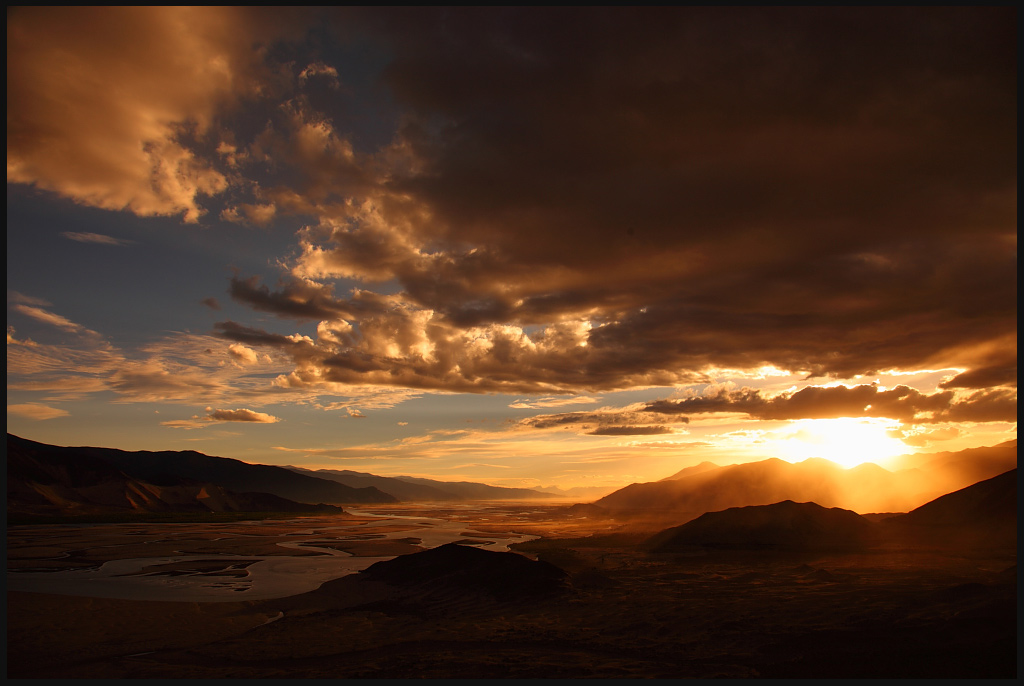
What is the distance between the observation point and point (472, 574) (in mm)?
28609

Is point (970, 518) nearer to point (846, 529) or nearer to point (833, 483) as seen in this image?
point (846, 529)

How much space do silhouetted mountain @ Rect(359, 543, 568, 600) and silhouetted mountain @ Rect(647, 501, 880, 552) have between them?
20.0 meters

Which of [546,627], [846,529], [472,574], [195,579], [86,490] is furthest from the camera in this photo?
[86,490]

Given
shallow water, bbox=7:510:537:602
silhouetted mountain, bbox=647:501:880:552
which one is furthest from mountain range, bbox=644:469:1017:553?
shallow water, bbox=7:510:537:602

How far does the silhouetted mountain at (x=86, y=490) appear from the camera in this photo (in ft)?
333

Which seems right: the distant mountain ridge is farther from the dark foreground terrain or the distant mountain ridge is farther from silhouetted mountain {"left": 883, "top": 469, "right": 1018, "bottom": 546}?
the dark foreground terrain

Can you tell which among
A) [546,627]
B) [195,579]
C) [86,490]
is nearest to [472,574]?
[546,627]

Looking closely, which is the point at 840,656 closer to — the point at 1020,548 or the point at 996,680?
the point at 996,680

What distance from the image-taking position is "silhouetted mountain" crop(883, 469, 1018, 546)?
45219 mm

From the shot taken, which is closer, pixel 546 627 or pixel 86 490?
pixel 546 627

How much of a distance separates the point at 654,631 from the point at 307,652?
12.4 m

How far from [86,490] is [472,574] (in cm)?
12726

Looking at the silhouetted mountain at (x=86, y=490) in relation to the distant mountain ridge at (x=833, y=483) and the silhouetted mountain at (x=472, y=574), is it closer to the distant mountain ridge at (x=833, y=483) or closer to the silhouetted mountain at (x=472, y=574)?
the silhouetted mountain at (x=472, y=574)

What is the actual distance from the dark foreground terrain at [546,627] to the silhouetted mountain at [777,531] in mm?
12131
